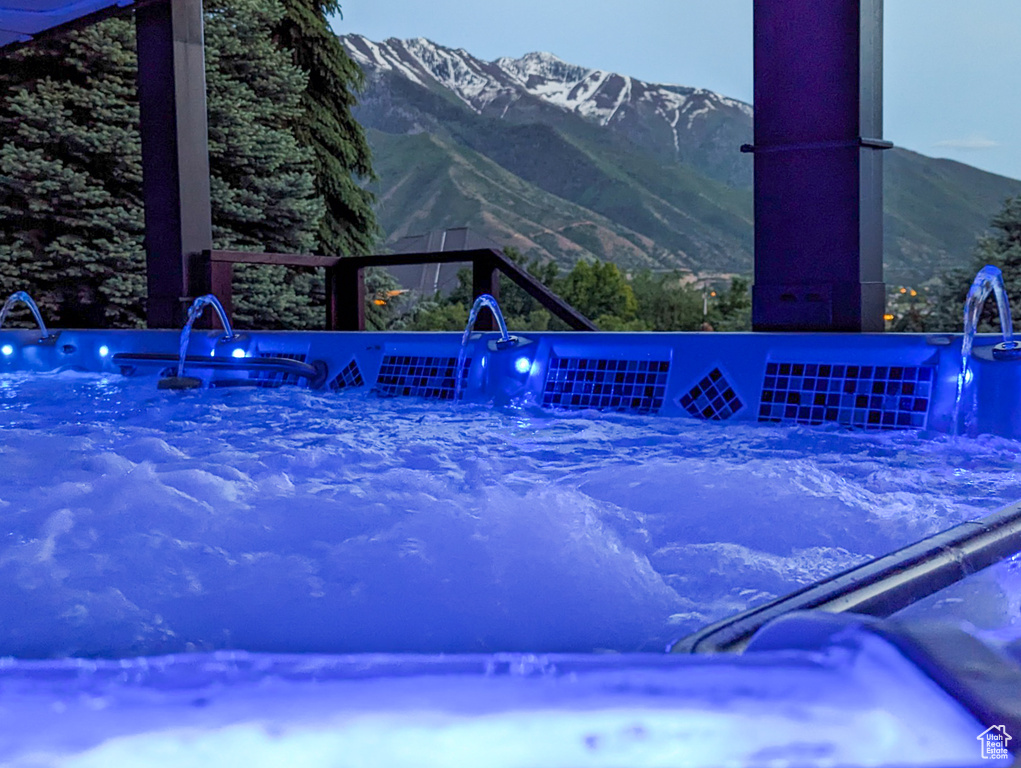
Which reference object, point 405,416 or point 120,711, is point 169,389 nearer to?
point 405,416

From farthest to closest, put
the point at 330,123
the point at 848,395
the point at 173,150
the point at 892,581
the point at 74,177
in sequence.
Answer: the point at 330,123, the point at 74,177, the point at 173,150, the point at 848,395, the point at 892,581

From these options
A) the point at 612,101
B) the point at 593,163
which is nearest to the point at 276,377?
the point at 593,163

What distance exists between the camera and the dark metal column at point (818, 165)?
300 centimetres

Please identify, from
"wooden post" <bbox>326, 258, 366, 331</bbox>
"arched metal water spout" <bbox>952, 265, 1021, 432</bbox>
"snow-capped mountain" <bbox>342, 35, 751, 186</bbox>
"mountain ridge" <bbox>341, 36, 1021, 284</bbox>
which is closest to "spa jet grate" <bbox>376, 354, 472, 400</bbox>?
"arched metal water spout" <bbox>952, 265, 1021, 432</bbox>

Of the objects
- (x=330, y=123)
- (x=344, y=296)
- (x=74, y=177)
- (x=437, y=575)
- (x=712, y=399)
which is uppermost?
(x=330, y=123)

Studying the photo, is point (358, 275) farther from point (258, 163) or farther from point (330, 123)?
point (330, 123)

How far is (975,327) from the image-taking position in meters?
2.18

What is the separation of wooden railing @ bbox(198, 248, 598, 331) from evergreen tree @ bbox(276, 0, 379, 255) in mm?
5868

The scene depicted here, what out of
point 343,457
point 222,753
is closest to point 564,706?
point 222,753

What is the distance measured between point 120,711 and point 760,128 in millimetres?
3137

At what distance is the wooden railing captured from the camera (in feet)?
14.1

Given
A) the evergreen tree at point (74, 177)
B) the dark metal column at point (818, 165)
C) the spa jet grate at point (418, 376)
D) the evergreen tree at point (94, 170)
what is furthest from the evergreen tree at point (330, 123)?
the dark metal column at point (818, 165)

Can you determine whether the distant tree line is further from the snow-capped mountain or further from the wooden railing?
the snow-capped mountain

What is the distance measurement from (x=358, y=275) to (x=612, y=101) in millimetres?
49899
